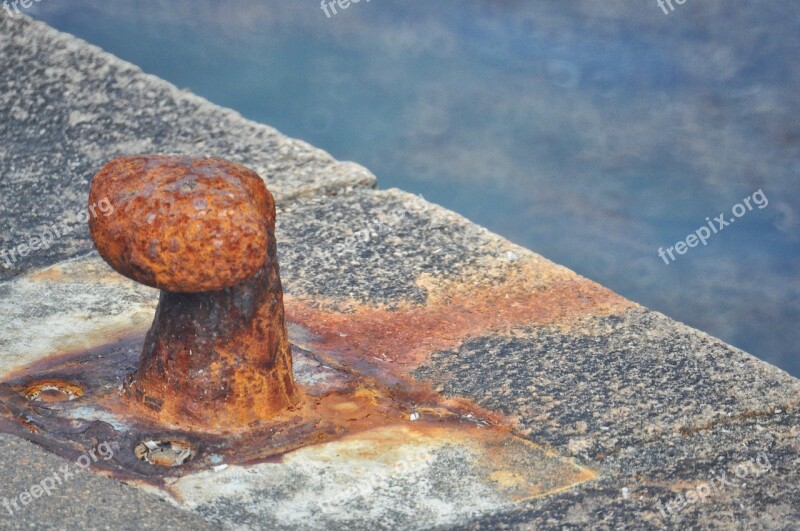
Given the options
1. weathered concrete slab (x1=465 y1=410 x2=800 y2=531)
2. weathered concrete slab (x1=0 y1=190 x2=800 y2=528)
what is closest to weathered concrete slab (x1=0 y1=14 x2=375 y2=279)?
weathered concrete slab (x1=0 y1=190 x2=800 y2=528)

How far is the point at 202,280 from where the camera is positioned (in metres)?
Answer: 1.81

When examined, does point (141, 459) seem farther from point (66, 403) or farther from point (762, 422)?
point (762, 422)

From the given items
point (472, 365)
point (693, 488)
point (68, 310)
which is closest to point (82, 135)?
point (68, 310)

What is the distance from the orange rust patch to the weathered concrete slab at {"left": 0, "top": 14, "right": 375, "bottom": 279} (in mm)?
565

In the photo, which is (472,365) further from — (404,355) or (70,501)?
(70,501)

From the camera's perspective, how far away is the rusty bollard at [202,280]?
1.79 metres

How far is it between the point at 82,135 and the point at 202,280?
150 cm

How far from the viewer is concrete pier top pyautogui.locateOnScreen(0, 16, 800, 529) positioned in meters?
1.81

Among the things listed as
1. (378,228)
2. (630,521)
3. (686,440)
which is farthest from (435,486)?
(378,228)

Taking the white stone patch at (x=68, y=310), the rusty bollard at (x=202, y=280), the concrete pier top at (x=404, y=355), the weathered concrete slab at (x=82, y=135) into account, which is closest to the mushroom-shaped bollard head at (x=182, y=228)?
the rusty bollard at (x=202, y=280)

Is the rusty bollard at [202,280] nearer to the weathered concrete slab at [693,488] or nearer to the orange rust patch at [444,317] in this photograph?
the orange rust patch at [444,317]

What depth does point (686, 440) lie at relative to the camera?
2016 millimetres

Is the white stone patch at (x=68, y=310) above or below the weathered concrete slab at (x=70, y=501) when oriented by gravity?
above

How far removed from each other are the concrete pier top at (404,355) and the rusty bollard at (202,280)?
5.2 inches
